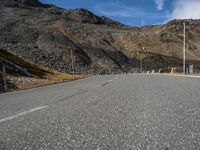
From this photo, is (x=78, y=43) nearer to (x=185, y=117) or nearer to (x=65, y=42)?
(x=65, y=42)

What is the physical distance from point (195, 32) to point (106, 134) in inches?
7584

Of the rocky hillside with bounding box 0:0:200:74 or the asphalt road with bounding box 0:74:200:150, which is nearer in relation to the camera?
the asphalt road with bounding box 0:74:200:150

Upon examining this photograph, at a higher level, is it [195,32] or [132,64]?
[195,32]

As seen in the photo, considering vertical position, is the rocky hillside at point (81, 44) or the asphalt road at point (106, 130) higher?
the rocky hillside at point (81, 44)

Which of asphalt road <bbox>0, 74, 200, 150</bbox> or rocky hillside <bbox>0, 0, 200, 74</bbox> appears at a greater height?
rocky hillside <bbox>0, 0, 200, 74</bbox>

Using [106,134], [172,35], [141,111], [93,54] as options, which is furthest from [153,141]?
[172,35]

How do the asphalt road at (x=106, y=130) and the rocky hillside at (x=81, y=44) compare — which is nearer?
the asphalt road at (x=106, y=130)

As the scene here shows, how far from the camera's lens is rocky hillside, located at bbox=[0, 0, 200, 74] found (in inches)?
4688

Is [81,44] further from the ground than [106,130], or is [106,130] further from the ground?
[81,44]

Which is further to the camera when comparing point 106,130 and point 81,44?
point 81,44

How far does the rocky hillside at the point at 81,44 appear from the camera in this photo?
4688 inches

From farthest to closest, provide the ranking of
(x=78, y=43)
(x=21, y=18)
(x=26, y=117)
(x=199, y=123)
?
(x=21, y=18)
(x=78, y=43)
(x=26, y=117)
(x=199, y=123)

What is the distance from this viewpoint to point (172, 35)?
17688 cm

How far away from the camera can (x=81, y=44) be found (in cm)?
14150
